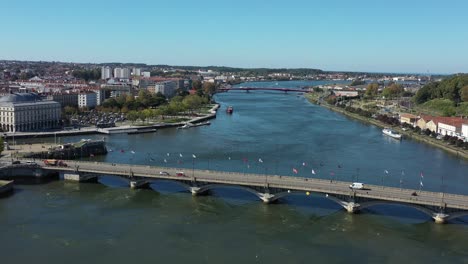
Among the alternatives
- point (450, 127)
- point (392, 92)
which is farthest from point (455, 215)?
point (392, 92)

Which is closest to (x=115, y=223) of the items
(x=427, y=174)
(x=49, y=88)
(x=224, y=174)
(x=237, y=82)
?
(x=224, y=174)

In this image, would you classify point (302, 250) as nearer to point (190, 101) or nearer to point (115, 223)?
point (115, 223)

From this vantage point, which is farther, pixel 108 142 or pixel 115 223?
pixel 108 142

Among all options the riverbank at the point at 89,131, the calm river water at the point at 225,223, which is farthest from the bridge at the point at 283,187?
the riverbank at the point at 89,131

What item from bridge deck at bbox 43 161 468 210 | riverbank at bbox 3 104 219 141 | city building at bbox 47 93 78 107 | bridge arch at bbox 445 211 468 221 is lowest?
riverbank at bbox 3 104 219 141

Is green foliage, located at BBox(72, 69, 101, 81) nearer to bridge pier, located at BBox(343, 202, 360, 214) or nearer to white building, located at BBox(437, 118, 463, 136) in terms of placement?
white building, located at BBox(437, 118, 463, 136)

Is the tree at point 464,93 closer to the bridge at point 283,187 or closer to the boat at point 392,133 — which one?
the boat at point 392,133

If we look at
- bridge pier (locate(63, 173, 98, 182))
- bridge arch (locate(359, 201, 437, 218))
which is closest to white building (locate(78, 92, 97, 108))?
bridge pier (locate(63, 173, 98, 182))

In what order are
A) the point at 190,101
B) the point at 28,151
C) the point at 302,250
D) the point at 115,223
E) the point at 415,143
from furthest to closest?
the point at 190,101 < the point at 415,143 < the point at 28,151 < the point at 115,223 < the point at 302,250
